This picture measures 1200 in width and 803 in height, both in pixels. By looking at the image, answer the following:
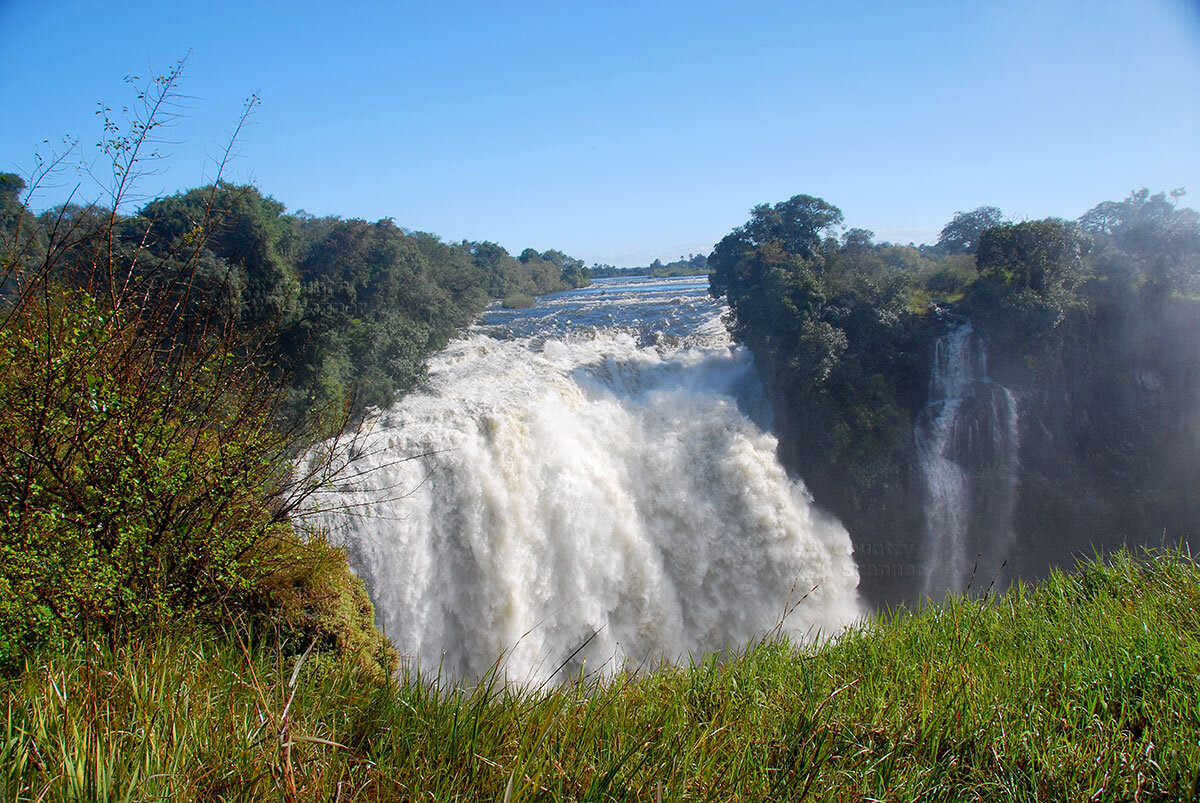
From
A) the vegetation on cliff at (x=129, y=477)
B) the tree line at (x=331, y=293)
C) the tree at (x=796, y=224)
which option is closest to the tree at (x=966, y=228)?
the tree at (x=796, y=224)

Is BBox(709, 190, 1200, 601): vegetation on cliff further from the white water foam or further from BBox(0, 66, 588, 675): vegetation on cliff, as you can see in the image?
BBox(0, 66, 588, 675): vegetation on cliff

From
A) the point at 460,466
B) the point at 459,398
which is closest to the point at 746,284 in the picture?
the point at 459,398

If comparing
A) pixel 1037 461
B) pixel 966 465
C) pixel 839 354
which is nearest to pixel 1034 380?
pixel 1037 461

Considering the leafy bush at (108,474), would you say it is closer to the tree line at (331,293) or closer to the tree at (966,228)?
the tree line at (331,293)

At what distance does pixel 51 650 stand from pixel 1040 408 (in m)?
21.0

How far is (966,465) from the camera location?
665 inches

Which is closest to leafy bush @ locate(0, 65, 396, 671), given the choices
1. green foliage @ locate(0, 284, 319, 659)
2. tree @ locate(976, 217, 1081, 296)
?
green foliage @ locate(0, 284, 319, 659)

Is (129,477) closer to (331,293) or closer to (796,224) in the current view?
(331,293)

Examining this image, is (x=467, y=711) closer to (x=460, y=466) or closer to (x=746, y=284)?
(x=460, y=466)

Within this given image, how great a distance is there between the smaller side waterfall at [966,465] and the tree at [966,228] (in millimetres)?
18764

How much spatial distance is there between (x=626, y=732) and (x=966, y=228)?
3832cm

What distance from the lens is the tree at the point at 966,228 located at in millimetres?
32688

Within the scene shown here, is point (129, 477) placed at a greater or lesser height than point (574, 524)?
greater

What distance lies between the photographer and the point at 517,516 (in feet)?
40.1
